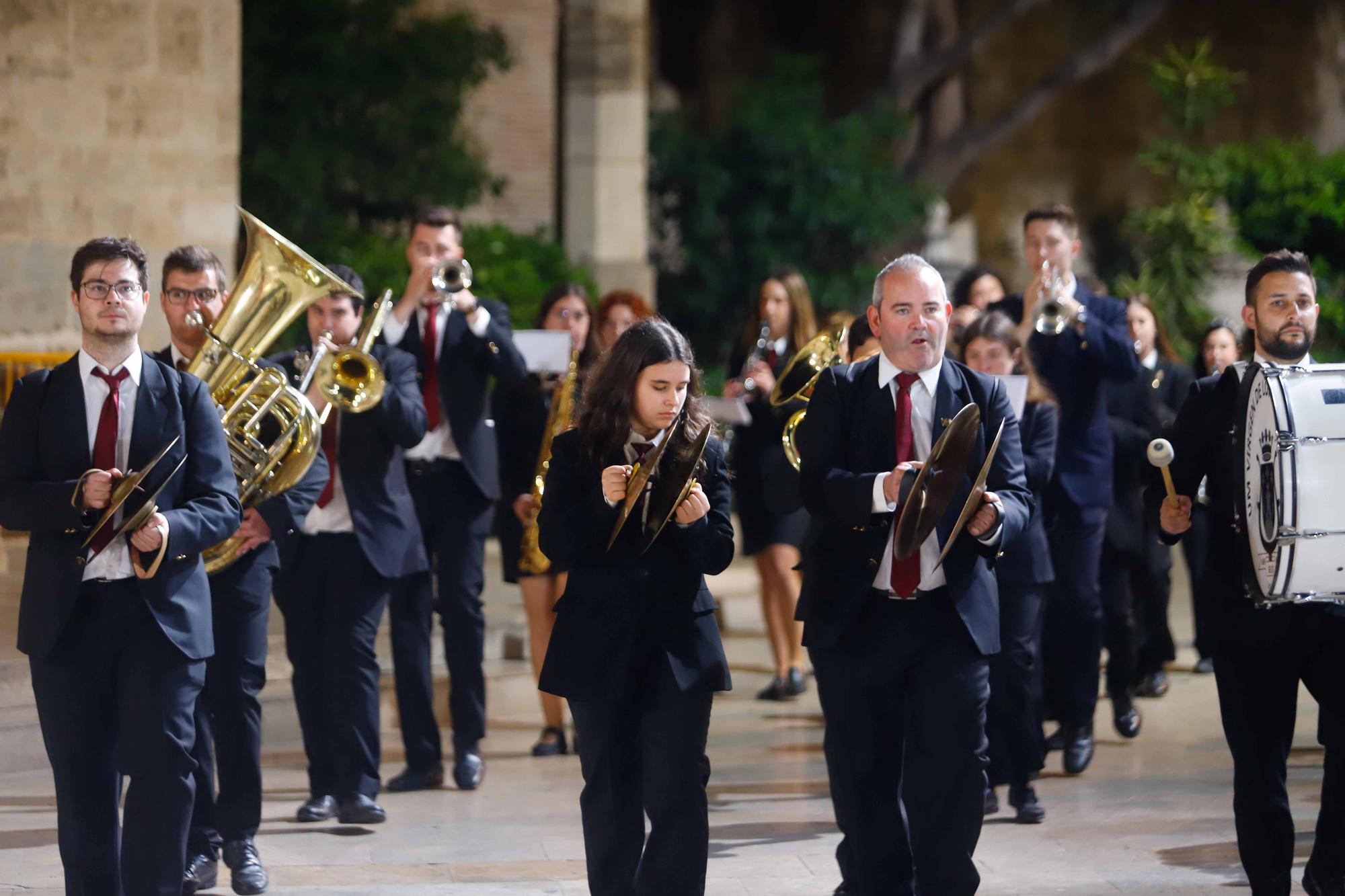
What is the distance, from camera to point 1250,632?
4824 millimetres

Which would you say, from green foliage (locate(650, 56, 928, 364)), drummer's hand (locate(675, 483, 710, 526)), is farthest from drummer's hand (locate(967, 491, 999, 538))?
green foliage (locate(650, 56, 928, 364))

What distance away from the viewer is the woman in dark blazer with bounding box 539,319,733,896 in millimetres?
4457

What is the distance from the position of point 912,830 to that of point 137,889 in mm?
1910

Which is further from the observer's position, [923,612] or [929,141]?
[929,141]

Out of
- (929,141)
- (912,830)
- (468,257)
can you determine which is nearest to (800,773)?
(912,830)

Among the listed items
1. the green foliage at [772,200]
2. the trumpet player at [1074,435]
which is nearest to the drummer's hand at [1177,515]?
the trumpet player at [1074,435]

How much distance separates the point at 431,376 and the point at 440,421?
17 centimetres

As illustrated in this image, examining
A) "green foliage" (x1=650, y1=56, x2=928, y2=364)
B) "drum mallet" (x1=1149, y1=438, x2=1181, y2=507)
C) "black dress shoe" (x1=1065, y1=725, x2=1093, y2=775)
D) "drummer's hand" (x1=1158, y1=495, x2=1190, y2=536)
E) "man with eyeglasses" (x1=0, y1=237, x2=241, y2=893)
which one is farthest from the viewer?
"green foliage" (x1=650, y1=56, x2=928, y2=364)

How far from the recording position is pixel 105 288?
15.0 ft

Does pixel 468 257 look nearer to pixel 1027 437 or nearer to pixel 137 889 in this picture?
pixel 1027 437

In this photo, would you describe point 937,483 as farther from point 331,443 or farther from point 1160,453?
point 331,443

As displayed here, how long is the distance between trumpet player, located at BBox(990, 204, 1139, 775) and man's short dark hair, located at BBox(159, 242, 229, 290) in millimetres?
2751

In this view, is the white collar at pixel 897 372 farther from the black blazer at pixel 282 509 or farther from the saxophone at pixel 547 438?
the saxophone at pixel 547 438

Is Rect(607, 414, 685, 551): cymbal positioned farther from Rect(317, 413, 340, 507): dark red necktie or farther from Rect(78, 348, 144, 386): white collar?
Rect(317, 413, 340, 507): dark red necktie
